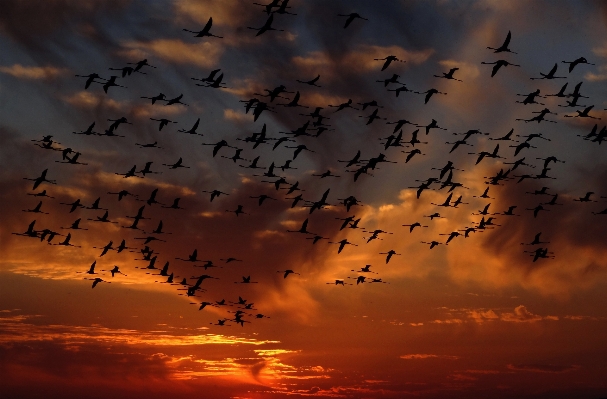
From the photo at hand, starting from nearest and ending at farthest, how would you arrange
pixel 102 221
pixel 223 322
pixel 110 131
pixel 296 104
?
pixel 296 104 < pixel 110 131 < pixel 102 221 < pixel 223 322

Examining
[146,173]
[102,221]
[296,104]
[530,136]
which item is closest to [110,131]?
[146,173]

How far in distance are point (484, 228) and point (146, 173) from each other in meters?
51.3

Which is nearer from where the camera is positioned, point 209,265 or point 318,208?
point 318,208

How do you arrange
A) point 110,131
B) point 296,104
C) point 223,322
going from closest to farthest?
point 296,104, point 110,131, point 223,322

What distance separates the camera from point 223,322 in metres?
140

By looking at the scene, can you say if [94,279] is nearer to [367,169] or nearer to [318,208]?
[318,208]

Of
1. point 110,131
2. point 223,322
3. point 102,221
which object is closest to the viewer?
point 110,131

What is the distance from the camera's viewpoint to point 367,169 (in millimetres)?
116938

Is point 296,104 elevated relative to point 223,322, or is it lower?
elevated

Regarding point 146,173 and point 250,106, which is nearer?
point 250,106

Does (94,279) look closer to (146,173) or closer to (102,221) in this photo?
(102,221)

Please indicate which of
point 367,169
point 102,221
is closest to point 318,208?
point 367,169

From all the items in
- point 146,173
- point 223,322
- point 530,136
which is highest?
point 530,136

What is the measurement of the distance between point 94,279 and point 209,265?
1787cm
